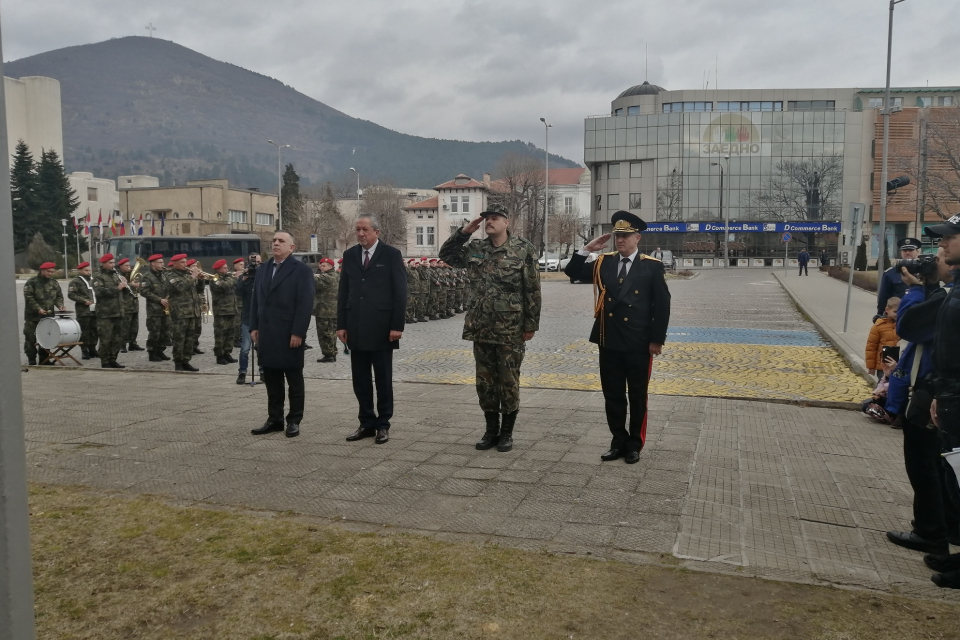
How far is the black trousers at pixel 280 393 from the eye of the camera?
288 inches

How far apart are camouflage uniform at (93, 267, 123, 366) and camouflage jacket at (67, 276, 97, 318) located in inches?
13.6

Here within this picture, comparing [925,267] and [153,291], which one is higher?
[925,267]

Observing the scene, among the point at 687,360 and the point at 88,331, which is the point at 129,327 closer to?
the point at 88,331

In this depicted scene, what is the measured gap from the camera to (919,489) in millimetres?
4527

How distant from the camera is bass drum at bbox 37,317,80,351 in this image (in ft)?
40.2

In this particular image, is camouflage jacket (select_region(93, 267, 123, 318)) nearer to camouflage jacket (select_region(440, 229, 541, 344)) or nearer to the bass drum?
the bass drum

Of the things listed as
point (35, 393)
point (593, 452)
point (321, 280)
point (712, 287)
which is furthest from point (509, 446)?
point (712, 287)

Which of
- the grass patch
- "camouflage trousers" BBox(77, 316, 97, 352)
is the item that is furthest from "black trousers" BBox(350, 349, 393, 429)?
"camouflage trousers" BBox(77, 316, 97, 352)

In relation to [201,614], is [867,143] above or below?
above

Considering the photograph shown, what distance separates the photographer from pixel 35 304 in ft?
43.8

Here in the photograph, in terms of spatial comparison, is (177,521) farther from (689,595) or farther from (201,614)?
(689,595)

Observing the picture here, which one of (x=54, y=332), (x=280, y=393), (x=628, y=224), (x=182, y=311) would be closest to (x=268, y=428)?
(x=280, y=393)

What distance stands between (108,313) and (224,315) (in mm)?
1843

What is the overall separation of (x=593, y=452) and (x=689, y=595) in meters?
2.80
